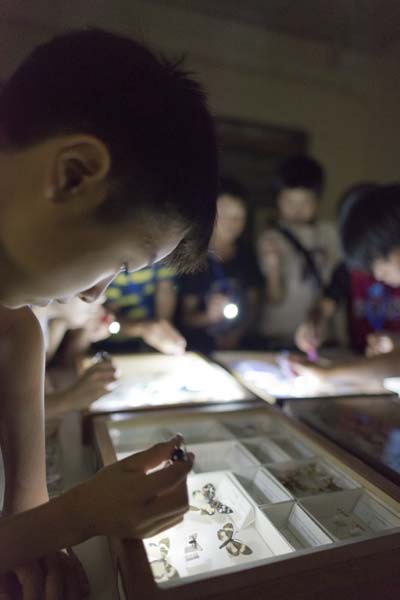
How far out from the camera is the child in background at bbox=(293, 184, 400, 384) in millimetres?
1246

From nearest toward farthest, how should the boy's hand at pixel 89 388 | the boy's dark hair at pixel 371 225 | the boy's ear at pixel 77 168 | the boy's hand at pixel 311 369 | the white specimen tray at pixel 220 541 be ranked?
the boy's ear at pixel 77 168, the white specimen tray at pixel 220 541, the boy's hand at pixel 89 388, the boy's hand at pixel 311 369, the boy's dark hair at pixel 371 225

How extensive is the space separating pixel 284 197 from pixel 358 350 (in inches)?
28.2

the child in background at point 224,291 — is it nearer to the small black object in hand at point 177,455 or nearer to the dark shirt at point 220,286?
the dark shirt at point 220,286

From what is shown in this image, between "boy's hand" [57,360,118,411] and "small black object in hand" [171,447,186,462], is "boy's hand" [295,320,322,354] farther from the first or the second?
"small black object in hand" [171,447,186,462]

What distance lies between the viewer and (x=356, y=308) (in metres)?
1.81

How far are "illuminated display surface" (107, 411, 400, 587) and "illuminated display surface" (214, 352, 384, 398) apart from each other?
21cm

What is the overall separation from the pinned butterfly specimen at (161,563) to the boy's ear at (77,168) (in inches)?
16.8

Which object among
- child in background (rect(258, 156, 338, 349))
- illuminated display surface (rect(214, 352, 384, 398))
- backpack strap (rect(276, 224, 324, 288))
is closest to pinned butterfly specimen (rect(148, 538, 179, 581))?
illuminated display surface (rect(214, 352, 384, 398))

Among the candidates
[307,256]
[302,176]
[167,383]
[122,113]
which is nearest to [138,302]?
[167,383]

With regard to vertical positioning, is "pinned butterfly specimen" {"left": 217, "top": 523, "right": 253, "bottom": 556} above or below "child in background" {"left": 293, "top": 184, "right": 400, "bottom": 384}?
below

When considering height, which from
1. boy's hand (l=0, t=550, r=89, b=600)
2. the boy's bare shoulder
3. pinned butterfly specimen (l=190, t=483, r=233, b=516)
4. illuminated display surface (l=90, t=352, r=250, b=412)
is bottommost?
boy's hand (l=0, t=550, r=89, b=600)

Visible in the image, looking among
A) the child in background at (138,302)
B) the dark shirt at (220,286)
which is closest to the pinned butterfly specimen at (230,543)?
the child in background at (138,302)

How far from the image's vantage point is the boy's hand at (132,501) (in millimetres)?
483

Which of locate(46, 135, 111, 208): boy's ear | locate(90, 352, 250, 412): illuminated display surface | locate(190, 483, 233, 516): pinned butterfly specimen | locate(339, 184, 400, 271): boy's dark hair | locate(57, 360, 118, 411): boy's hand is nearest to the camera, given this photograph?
locate(46, 135, 111, 208): boy's ear
